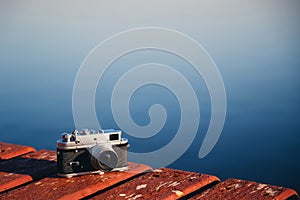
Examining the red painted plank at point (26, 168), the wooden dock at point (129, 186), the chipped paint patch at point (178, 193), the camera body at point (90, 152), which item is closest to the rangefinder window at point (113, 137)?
the camera body at point (90, 152)

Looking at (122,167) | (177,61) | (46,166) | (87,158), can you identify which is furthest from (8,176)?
(177,61)

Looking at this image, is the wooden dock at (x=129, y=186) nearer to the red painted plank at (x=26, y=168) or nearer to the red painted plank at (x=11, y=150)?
the red painted plank at (x=26, y=168)

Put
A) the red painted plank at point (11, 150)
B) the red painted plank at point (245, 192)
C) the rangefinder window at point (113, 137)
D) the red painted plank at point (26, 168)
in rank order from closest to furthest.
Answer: the red painted plank at point (245, 192), the red painted plank at point (26, 168), the rangefinder window at point (113, 137), the red painted plank at point (11, 150)

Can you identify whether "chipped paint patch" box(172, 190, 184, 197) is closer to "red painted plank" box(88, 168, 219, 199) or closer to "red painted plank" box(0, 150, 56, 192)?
"red painted plank" box(88, 168, 219, 199)

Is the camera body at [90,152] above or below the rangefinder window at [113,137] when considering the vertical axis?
below

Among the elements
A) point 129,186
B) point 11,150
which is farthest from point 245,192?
point 11,150

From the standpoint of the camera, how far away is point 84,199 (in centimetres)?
152

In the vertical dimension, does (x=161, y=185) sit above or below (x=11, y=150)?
below

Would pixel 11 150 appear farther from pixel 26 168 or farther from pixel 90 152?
pixel 90 152

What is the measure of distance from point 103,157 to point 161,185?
292 millimetres

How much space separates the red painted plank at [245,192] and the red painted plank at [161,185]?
0.22ft

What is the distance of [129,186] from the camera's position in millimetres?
1613

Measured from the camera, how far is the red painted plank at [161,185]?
4.98 ft

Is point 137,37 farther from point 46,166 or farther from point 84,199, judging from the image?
point 84,199
